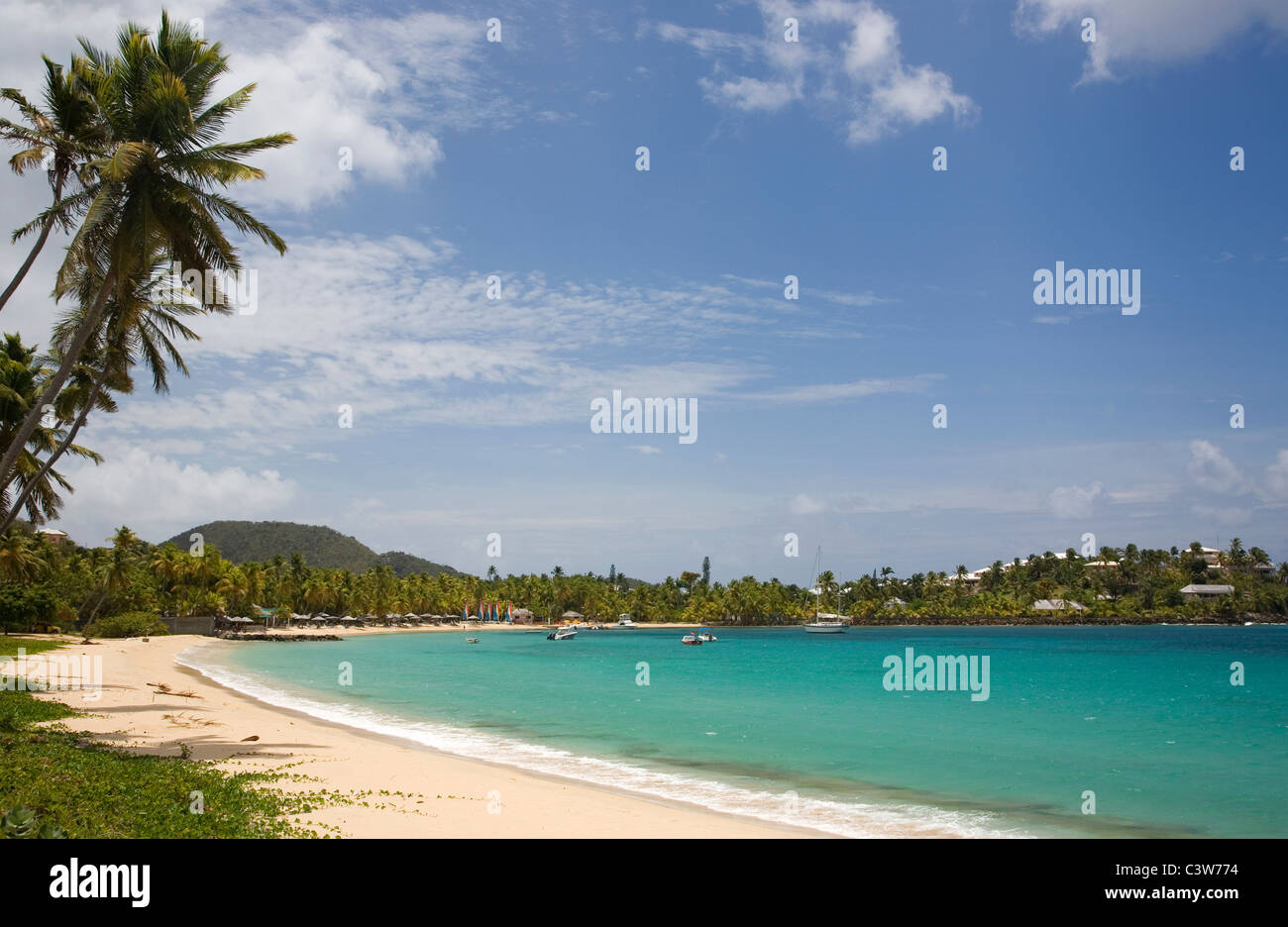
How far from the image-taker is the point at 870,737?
25.8m

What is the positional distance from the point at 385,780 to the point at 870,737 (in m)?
16.2

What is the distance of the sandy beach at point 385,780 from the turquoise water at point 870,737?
1601 mm

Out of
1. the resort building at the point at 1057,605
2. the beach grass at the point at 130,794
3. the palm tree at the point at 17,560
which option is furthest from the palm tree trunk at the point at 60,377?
the resort building at the point at 1057,605

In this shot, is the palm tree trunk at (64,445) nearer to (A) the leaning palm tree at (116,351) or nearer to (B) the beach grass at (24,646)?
(A) the leaning palm tree at (116,351)

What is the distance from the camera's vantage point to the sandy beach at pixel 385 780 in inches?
463

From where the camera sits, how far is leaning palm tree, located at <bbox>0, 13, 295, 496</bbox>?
16078 mm

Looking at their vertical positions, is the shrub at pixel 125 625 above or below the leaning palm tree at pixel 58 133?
below

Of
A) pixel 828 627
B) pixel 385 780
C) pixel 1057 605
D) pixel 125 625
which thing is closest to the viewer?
pixel 385 780

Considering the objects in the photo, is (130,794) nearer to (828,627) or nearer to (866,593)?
(828,627)

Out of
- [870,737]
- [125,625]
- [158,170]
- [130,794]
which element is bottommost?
[125,625]

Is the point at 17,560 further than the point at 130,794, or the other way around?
the point at 17,560

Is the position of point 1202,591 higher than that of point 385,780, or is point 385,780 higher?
point 385,780

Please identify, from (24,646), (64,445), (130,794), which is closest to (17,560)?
(24,646)
